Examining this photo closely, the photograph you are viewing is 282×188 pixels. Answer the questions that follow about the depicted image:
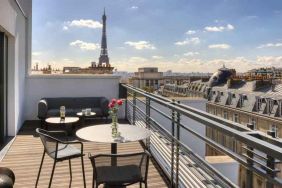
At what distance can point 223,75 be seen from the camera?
51344 mm

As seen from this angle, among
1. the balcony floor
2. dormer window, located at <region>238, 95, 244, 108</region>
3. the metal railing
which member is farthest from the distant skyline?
the metal railing

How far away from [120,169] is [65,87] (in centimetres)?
615

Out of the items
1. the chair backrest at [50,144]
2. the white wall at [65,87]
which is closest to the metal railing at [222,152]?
the chair backrest at [50,144]

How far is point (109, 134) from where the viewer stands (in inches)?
128

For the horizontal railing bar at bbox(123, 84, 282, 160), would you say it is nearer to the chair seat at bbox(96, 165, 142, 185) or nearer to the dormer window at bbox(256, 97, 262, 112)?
the chair seat at bbox(96, 165, 142, 185)

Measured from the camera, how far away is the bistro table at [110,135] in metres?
3.00

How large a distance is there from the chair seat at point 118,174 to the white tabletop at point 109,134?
1.22 feet

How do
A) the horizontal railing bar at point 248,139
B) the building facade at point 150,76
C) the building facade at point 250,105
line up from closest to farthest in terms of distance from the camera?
the horizontal railing bar at point 248,139 < the building facade at point 250,105 < the building facade at point 150,76

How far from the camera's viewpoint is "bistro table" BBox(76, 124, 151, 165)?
3.00 metres

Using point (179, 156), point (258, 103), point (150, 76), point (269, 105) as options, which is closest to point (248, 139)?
point (179, 156)

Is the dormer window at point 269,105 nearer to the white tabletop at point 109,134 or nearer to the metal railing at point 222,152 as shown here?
the metal railing at point 222,152

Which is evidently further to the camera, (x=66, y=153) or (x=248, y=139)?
(x=66, y=153)

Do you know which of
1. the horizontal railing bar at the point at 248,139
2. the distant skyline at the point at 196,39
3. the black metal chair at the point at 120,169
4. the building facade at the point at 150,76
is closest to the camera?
the horizontal railing bar at the point at 248,139

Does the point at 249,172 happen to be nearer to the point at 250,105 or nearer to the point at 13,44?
the point at 13,44
